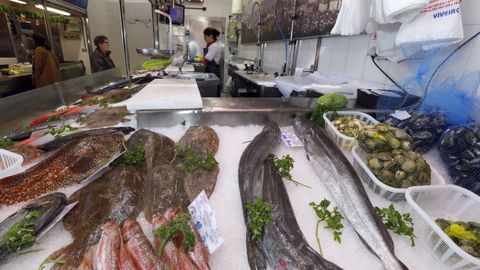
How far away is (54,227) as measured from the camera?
102 cm

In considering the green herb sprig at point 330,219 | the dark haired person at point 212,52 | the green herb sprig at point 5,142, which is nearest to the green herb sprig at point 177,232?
the green herb sprig at point 330,219

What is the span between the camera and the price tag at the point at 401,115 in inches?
68.5

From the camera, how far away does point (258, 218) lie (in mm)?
998

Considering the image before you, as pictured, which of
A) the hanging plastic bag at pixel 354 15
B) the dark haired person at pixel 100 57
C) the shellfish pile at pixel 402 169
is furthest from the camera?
the dark haired person at pixel 100 57

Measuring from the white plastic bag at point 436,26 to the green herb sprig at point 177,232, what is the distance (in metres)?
2.06

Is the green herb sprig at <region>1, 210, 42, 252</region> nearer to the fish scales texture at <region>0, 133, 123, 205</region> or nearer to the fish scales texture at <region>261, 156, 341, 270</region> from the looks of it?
the fish scales texture at <region>0, 133, 123, 205</region>

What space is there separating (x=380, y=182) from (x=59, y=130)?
6.73 feet

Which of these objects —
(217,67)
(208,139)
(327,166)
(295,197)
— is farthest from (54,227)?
(217,67)

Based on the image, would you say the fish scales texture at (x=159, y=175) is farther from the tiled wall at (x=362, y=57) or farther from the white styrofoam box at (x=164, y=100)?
the tiled wall at (x=362, y=57)

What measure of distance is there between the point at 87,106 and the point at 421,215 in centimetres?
259

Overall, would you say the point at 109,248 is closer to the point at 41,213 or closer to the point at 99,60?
the point at 41,213

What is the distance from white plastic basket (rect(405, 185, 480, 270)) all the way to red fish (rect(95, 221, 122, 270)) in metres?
1.23

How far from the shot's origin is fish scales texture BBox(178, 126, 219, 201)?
1.27 meters

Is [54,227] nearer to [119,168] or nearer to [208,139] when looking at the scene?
[119,168]
